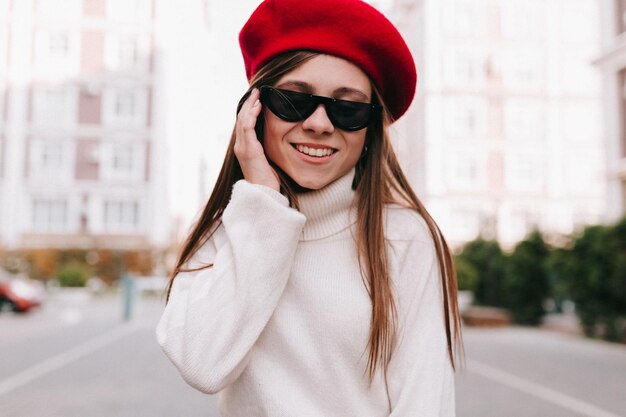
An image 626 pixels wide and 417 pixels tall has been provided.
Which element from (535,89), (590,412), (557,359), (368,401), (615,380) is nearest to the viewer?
(368,401)

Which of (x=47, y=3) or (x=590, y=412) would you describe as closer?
(x=590, y=412)

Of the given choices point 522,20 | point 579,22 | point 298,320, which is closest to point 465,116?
point 522,20

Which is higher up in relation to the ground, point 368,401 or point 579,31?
point 579,31

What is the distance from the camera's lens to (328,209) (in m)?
1.42

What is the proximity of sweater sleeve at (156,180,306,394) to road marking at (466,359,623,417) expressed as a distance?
211 inches

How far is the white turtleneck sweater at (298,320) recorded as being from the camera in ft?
4.06

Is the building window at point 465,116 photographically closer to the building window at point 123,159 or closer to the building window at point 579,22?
the building window at point 579,22

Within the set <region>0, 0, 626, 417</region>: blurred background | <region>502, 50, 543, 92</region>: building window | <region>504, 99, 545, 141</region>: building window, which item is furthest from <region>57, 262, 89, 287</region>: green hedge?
<region>502, 50, 543, 92</region>: building window

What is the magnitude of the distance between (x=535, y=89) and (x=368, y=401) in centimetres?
3783

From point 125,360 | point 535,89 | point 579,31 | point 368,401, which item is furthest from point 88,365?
point 579,31

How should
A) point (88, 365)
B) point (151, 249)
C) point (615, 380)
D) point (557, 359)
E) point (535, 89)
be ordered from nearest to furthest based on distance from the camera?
point (615, 380) < point (88, 365) < point (557, 359) < point (151, 249) < point (535, 89)

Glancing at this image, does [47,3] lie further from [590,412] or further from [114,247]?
[590,412]

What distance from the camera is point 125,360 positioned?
863 cm

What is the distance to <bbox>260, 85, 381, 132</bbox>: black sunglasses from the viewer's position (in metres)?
1.35
